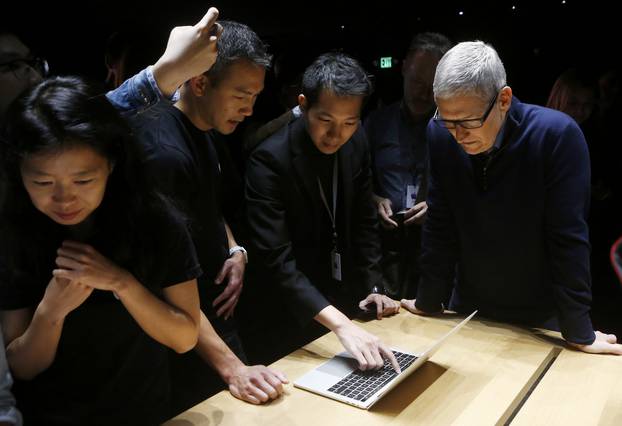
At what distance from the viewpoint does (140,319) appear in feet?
3.91

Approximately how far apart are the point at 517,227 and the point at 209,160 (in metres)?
0.93

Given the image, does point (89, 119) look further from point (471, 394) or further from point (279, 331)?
point (279, 331)

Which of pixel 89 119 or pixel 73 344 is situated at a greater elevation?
pixel 89 119

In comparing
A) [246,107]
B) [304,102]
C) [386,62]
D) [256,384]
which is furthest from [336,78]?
[386,62]

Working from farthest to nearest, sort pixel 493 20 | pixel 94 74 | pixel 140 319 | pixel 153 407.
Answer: pixel 493 20 → pixel 94 74 → pixel 153 407 → pixel 140 319

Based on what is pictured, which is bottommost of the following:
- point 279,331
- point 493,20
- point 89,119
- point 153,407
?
point 279,331

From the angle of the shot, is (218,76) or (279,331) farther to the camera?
(279,331)

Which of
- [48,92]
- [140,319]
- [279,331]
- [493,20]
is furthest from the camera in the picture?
[493,20]

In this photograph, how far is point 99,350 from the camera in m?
1.24

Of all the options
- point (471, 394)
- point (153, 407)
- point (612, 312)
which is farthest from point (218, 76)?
point (612, 312)

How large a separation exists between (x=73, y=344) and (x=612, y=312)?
323cm

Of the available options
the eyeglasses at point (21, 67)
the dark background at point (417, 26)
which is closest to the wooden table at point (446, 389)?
the eyeglasses at point (21, 67)

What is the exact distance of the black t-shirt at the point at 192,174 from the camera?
146 cm

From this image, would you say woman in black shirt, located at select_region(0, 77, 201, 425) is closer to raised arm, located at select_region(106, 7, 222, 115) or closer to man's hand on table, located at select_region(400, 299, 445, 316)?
raised arm, located at select_region(106, 7, 222, 115)
